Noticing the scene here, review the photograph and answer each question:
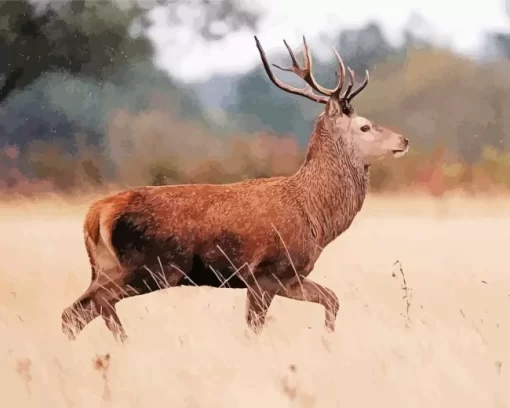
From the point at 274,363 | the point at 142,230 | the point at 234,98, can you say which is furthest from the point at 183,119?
the point at 274,363

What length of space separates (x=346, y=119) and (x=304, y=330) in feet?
2.81

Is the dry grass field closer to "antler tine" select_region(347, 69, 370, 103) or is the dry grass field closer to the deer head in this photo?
the deer head

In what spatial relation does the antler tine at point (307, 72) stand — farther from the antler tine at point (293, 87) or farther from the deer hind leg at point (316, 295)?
the deer hind leg at point (316, 295)

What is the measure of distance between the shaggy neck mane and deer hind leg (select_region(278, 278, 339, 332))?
21cm

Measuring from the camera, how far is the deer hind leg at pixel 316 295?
3.03 metres

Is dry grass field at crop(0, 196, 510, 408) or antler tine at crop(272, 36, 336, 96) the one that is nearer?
dry grass field at crop(0, 196, 510, 408)

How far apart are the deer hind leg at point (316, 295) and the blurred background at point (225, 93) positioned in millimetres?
471

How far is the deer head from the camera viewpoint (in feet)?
10.1

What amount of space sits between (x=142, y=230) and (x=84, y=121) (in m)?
0.53

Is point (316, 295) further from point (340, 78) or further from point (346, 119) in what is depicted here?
point (340, 78)

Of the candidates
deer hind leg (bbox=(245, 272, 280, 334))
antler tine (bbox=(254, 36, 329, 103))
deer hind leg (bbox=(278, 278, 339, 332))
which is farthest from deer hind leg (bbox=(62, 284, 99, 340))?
antler tine (bbox=(254, 36, 329, 103))

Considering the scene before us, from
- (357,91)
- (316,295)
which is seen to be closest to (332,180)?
(357,91)

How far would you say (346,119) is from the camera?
3.08m

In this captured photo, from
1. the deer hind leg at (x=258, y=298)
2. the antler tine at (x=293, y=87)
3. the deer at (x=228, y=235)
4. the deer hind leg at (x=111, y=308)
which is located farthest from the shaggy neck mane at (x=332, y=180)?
the deer hind leg at (x=111, y=308)
